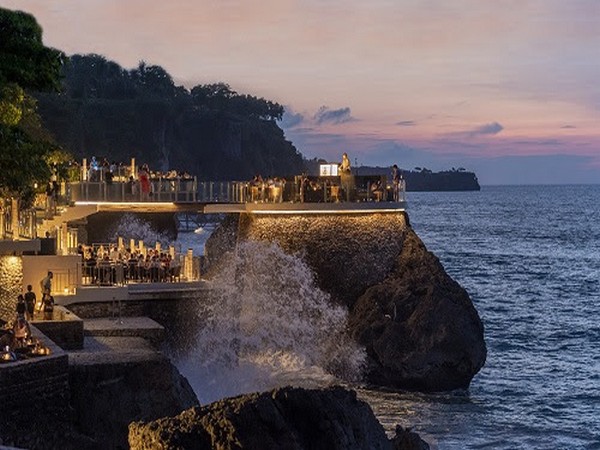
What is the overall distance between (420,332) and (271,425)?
23968mm

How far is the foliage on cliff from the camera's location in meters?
129

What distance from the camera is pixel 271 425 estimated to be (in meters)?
15.1

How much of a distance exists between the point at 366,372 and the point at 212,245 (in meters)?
8.47

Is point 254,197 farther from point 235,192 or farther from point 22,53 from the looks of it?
point 22,53

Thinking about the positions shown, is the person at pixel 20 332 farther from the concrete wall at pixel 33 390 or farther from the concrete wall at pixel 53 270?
the concrete wall at pixel 53 270

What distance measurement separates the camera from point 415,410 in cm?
3609

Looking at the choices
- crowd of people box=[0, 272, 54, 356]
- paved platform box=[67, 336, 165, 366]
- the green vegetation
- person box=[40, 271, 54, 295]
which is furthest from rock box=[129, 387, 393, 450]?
person box=[40, 271, 54, 295]

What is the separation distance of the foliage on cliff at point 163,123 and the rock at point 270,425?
99551 millimetres

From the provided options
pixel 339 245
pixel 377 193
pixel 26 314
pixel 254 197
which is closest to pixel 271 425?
pixel 26 314

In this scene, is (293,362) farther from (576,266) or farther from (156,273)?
(576,266)

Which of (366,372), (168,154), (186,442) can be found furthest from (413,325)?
(168,154)

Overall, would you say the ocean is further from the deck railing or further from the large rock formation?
the large rock formation

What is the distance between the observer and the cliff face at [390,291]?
3866 cm

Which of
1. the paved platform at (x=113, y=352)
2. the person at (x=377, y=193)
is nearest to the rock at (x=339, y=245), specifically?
the person at (x=377, y=193)
